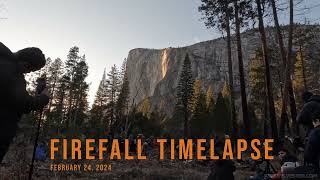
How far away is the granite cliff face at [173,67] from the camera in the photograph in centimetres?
11319

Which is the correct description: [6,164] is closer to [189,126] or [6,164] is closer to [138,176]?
[138,176]

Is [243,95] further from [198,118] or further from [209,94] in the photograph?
[209,94]

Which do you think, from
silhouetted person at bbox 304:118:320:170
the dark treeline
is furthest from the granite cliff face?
silhouetted person at bbox 304:118:320:170

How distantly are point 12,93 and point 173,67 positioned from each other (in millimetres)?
121100

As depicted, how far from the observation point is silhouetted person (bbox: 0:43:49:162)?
2.81 m

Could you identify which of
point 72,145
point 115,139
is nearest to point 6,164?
point 72,145

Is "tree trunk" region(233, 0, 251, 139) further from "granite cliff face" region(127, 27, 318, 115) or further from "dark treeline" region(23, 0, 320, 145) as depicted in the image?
"granite cliff face" region(127, 27, 318, 115)

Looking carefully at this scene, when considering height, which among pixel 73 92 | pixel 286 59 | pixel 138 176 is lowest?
pixel 138 176

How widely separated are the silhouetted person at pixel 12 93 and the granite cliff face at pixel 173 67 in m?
101

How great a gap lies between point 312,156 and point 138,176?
25.0 ft

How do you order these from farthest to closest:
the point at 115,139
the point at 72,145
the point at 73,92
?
the point at 73,92 < the point at 115,139 < the point at 72,145

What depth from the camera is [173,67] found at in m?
124

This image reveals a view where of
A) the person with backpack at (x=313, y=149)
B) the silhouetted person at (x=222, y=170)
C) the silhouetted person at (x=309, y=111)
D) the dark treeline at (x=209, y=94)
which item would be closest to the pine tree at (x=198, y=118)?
the dark treeline at (x=209, y=94)

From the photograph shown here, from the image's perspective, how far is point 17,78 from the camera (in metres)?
2.95
